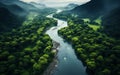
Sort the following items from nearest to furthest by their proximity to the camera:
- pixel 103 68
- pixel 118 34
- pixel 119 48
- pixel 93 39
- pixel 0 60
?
pixel 103 68 < pixel 0 60 < pixel 119 48 < pixel 93 39 < pixel 118 34

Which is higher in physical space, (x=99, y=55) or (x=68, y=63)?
(x=99, y=55)

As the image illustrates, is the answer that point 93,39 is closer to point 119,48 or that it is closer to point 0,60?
point 119,48

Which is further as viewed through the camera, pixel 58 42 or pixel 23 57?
pixel 58 42

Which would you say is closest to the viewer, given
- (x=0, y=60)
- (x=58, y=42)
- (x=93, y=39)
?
(x=0, y=60)

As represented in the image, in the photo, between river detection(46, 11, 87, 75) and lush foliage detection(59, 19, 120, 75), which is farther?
river detection(46, 11, 87, 75)

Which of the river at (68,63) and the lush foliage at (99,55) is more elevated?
the lush foliage at (99,55)

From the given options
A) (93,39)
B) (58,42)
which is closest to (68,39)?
(58,42)

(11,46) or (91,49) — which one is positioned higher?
(11,46)

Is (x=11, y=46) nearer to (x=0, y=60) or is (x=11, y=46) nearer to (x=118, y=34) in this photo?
(x=0, y=60)

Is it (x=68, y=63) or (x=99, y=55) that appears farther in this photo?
(x=68, y=63)

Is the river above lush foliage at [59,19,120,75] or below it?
below

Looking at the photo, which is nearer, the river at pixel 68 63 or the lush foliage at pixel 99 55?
the lush foliage at pixel 99 55
